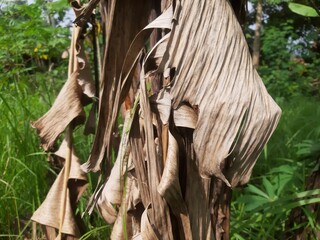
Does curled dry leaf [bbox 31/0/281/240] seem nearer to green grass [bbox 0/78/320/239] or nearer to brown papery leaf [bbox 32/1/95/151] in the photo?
brown papery leaf [bbox 32/1/95/151]

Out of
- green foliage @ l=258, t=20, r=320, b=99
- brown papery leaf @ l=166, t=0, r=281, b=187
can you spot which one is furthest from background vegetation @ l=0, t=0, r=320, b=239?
green foliage @ l=258, t=20, r=320, b=99

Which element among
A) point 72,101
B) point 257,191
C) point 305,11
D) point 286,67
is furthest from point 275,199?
point 286,67

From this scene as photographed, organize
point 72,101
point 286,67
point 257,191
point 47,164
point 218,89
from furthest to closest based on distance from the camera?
1. point 286,67
2. point 47,164
3. point 257,191
4. point 72,101
5. point 218,89

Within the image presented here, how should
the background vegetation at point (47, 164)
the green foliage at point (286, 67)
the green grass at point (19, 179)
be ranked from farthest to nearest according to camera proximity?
the green foliage at point (286, 67) → the green grass at point (19, 179) → the background vegetation at point (47, 164)

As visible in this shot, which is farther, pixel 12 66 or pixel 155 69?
pixel 12 66

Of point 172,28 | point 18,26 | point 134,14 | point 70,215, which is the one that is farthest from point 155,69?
point 18,26

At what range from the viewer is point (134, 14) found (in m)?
1.06

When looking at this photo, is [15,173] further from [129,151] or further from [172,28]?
[172,28]

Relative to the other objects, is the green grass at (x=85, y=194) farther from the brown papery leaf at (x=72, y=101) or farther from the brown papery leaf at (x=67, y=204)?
the brown papery leaf at (x=72, y=101)

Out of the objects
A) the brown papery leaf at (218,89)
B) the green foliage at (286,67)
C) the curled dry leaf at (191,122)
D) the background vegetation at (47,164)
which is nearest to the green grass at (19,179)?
the background vegetation at (47,164)

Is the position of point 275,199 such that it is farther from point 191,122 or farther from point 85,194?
point 191,122

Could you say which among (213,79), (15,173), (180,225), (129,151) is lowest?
(15,173)

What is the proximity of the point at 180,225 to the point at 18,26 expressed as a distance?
127 centimetres

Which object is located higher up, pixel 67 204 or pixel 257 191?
pixel 67 204
